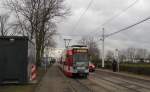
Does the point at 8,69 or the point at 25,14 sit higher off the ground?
the point at 25,14

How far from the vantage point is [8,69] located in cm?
2192

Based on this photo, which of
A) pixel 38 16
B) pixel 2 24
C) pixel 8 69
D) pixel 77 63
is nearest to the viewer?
pixel 8 69

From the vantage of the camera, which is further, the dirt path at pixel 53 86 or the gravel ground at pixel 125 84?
the gravel ground at pixel 125 84

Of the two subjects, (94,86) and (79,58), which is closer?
(94,86)

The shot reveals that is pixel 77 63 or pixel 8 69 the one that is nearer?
pixel 8 69

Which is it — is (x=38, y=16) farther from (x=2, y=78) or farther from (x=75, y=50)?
(x=2, y=78)

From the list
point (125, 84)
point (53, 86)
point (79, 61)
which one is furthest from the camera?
point (79, 61)

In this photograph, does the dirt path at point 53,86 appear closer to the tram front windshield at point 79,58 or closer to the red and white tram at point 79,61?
the red and white tram at point 79,61

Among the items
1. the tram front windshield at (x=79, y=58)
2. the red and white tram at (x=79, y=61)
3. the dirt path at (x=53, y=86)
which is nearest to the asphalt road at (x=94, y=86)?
the dirt path at (x=53, y=86)

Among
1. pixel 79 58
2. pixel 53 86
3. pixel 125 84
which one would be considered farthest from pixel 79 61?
pixel 53 86

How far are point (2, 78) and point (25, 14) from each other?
80.5 feet

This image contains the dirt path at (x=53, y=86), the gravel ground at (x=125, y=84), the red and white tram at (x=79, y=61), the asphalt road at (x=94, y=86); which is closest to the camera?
the dirt path at (x=53, y=86)

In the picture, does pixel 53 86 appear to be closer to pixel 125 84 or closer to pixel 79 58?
pixel 125 84

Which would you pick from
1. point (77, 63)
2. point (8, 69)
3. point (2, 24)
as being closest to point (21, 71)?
point (8, 69)
